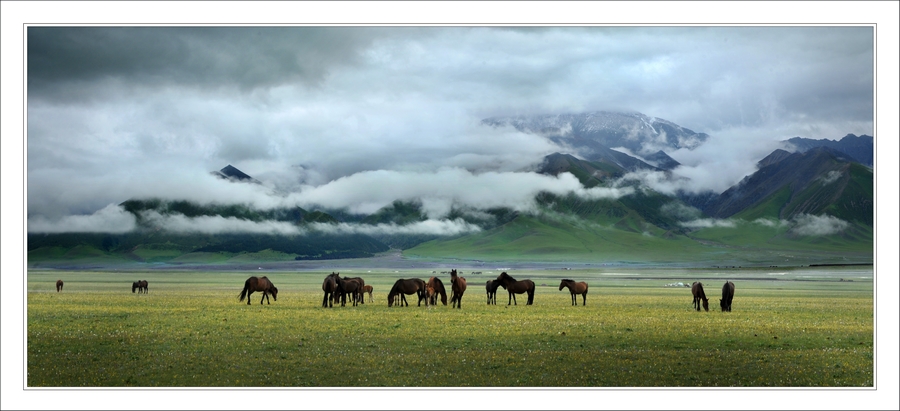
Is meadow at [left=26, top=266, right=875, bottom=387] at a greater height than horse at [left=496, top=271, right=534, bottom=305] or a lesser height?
lesser

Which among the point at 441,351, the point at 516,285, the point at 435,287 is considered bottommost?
the point at 441,351

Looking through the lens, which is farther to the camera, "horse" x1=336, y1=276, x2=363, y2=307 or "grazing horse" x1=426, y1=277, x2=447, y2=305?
"horse" x1=336, y1=276, x2=363, y2=307

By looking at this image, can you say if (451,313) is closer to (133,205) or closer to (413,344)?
(413,344)

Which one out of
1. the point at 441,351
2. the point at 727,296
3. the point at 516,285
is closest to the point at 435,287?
the point at 516,285

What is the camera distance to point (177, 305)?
3938cm

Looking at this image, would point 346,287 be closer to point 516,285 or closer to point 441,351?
point 516,285

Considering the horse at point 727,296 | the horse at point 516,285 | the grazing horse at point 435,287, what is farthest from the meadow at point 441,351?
the horse at point 516,285

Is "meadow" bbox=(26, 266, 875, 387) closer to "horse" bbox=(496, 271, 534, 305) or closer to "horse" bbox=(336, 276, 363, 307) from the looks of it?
"horse" bbox=(336, 276, 363, 307)

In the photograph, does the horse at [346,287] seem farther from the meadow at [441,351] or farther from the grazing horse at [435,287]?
the meadow at [441,351]

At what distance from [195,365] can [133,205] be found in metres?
183

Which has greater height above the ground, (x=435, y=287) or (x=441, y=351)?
(x=435, y=287)

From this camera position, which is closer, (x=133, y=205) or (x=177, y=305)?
(x=177, y=305)

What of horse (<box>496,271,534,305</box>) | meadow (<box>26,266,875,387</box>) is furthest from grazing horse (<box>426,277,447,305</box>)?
meadow (<box>26,266,875,387</box>)

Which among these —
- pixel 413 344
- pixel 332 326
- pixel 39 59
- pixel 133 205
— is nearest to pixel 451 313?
pixel 332 326
